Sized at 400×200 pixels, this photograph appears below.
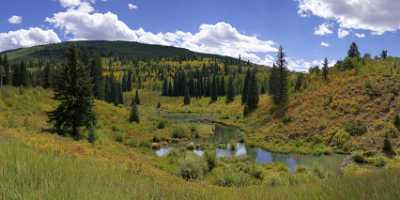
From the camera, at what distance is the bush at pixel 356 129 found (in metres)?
37.9

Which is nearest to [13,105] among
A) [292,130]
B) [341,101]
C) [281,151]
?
[281,151]

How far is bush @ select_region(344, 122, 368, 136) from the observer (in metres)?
37.9

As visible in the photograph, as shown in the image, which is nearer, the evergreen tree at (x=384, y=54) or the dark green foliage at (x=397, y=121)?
the dark green foliage at (x=397, y=121)

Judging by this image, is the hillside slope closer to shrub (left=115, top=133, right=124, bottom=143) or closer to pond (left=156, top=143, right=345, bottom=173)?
pond (left=156, top=143, right=345, bottom=173)

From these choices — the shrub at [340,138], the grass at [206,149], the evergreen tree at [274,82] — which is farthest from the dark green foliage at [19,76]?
the shrub at [340,138]

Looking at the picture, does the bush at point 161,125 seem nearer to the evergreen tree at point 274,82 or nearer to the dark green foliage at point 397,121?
the evergreen tree at point 274,82

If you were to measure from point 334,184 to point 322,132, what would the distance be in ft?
125

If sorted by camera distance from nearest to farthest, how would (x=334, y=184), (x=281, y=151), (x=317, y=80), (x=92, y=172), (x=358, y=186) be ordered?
(x=358, y=186)
(x=334, y=184)
(x=92, y=172)
(x=281, y=151)
(x=317, y=80)

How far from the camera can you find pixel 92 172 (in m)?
6.60

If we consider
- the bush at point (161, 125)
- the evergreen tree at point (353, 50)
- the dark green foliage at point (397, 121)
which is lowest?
the bush at point (161, 125)

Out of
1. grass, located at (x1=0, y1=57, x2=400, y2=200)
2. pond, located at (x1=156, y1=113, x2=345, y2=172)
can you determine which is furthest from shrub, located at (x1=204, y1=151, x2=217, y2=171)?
pond, located at (x1=156, y1=113, x2=345, y2=172)

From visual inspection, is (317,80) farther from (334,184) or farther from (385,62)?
(334,184)

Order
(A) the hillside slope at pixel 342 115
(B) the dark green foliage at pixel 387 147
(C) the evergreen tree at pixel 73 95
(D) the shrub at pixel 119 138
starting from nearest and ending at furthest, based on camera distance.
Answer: (C) the evergreen tree at pixel 73 95, (B) the dark green foliage at pixel 387 147, (A) the hillside slope at pixel 342 115, (D) the shrub at pixel 119 138

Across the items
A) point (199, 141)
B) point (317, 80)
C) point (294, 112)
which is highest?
point (317, 80)
